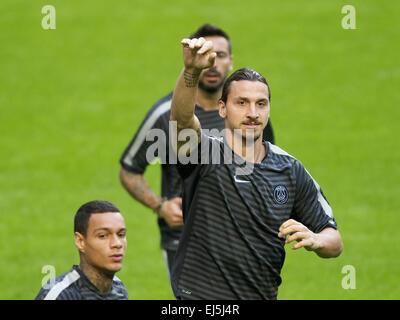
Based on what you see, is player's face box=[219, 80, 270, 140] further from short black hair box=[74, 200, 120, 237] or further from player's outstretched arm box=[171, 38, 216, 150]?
short black hair box=[74, 200, 120, 237]

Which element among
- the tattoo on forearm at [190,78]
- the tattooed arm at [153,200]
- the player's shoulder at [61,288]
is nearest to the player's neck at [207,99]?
the tattooed arm at [153,200]

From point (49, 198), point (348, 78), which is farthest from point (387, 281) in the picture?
point (348, 78)

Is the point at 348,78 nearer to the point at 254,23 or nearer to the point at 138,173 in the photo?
the point at 254,23

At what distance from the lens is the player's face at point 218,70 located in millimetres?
8406

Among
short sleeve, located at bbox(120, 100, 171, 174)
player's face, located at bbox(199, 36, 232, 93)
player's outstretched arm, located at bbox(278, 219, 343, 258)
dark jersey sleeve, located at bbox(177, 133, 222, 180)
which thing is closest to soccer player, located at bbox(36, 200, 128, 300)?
dark jersey sleeve, located at bbox(177, 133, 222, 180)

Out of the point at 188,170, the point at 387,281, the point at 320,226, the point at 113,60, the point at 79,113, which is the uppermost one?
the point at 113,60

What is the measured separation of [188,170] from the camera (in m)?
5.90

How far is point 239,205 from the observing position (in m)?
5.80

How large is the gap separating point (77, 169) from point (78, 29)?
6253mm

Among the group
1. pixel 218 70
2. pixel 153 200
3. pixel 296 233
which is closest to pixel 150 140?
pixel 153 200

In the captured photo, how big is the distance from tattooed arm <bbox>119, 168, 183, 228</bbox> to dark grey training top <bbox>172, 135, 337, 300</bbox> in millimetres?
2382

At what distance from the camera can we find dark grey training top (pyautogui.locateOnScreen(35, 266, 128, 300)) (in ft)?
20.3

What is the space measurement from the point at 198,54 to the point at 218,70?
3184mm

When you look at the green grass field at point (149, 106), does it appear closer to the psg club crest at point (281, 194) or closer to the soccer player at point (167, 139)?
the soccer player at point (167, 139)
